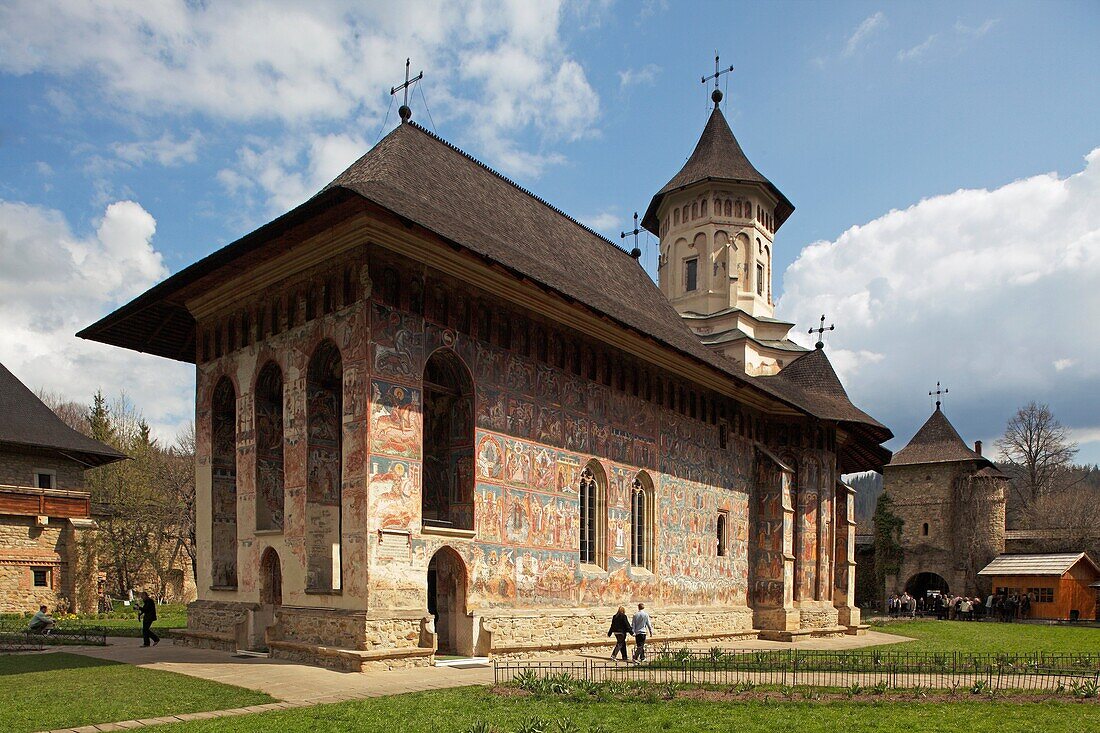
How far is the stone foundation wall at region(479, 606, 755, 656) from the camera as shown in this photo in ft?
54.5

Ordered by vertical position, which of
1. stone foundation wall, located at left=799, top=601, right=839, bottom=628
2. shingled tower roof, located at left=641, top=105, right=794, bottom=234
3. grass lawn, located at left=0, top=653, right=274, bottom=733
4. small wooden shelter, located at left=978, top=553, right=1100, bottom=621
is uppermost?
shingled tower roof, located at left=641, top=105, right=794, bottom=234

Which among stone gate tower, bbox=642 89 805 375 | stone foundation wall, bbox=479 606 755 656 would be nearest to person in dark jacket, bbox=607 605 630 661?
stone foundation wall, bbox=479 606 755 656

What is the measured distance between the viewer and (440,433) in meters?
17.5

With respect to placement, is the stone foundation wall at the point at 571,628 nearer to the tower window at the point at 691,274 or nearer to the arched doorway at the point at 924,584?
the tower window at the point at 691,274

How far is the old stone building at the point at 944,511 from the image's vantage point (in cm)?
4434

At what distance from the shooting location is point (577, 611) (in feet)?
60.7

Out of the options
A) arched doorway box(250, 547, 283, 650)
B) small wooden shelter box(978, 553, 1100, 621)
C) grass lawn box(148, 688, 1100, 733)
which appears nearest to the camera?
grass lawn box(148, 688, 1100, 733)

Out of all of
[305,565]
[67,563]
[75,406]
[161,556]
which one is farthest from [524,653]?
[75,406]

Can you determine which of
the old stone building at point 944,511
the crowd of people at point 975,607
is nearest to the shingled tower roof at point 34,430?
the crowd of people at point 975,607

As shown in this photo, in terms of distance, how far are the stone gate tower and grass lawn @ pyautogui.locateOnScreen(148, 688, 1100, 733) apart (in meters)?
24.9

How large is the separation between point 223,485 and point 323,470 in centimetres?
411

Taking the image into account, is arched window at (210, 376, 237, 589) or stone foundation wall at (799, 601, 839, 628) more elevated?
arched window at (210, 376, 237, 589)

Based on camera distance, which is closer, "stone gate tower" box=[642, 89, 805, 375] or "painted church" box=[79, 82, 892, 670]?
"painted church" box=[79, 82, 892, 670]

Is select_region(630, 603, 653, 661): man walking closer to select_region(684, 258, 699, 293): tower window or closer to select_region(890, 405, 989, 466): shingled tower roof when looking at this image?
select_region(684, 258, 699, 293): tower window
